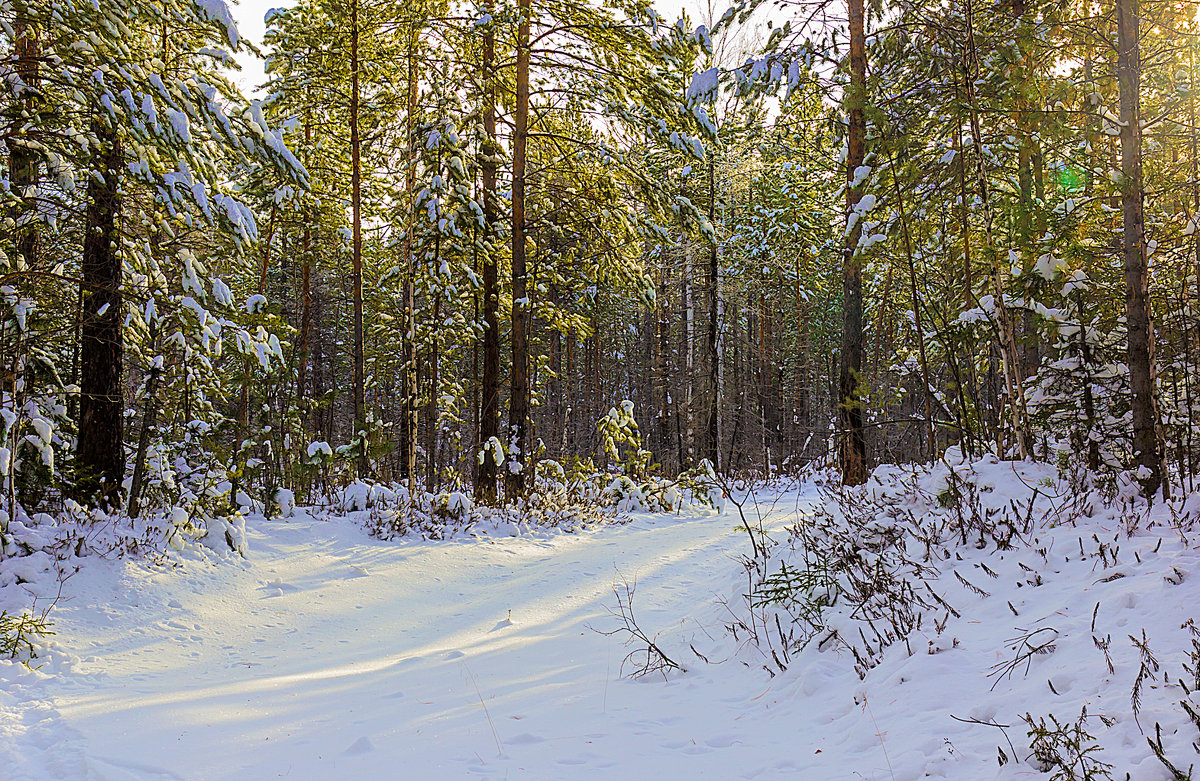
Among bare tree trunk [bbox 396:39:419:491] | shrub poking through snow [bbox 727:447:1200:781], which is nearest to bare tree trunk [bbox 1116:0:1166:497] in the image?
shrub poking through snow [bbox 727:447:1200:781]

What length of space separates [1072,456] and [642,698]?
13.3 ft

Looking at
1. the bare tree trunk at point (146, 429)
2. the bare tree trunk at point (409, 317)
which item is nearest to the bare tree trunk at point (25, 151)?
the bare tree trunk at point (146, 429)

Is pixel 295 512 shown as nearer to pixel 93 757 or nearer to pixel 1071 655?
pixel 93 757

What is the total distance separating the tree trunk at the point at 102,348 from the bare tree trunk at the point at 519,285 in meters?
5.09

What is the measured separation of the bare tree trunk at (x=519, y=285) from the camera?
1062 centimetres

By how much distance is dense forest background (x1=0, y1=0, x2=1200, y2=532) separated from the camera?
18.3 feet

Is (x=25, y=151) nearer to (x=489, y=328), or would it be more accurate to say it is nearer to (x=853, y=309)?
(x=489, y=328)

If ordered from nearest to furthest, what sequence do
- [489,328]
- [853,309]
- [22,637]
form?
[22,637], [853,309], [489,328]

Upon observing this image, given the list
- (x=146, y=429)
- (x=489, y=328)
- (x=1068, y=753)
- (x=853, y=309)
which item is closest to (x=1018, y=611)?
(x=1068, y=753)

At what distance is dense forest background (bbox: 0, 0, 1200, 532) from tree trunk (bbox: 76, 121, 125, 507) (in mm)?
34

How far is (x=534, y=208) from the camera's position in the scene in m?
12.5

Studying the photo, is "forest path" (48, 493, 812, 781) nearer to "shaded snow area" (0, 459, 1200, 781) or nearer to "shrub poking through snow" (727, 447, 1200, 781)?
"shaded snow area" (0, 459, 1200, 781)

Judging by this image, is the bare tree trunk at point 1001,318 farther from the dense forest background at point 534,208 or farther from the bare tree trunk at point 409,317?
the bare tree trunk at point 409,317

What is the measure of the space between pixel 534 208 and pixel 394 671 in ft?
31.0
